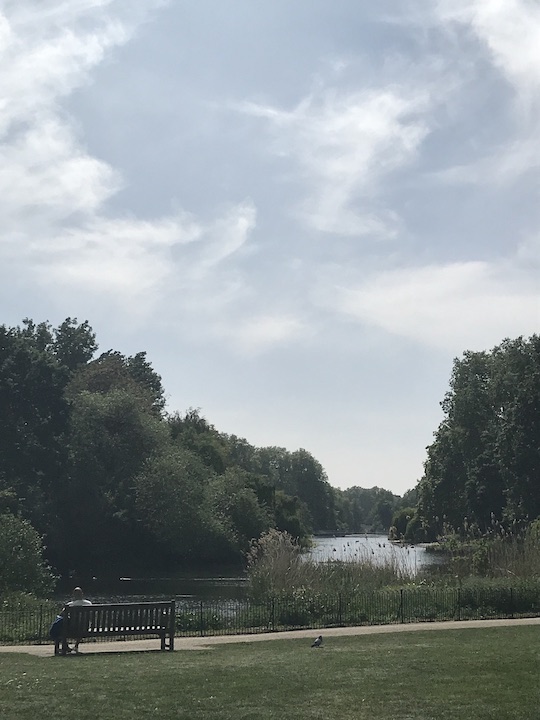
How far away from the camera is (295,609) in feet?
76.6

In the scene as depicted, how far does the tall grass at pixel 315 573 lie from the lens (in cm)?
2692

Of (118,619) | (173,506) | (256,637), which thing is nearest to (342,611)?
(256,637)

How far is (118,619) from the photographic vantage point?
17.8m

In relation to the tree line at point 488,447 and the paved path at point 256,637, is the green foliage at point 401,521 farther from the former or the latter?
the paved path at point 256,637

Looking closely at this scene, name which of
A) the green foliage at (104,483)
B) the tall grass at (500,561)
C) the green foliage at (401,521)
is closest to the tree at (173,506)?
the green foliage at (104,483)

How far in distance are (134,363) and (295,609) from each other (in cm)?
9528

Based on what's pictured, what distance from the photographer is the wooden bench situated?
56.6 ft

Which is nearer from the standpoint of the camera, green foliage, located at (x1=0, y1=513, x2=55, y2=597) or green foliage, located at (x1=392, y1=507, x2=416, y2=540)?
green foliage, located at (x1=0, y1=513, x2=55, y2=597)

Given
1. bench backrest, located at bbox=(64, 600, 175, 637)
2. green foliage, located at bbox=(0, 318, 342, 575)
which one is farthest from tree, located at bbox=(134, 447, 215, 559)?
bench backrest, located at bbox=(64, 600, 175, 637)

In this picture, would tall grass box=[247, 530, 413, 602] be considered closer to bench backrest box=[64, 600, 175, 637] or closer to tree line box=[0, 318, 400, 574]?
bench backrest box=[64, 600, 175, 637]

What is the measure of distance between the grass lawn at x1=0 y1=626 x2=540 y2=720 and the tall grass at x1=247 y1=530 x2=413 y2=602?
9.53 meters

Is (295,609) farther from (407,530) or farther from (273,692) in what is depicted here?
(407,530)

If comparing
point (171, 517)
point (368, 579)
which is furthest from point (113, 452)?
point (368, 579)

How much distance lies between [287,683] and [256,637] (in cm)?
807
